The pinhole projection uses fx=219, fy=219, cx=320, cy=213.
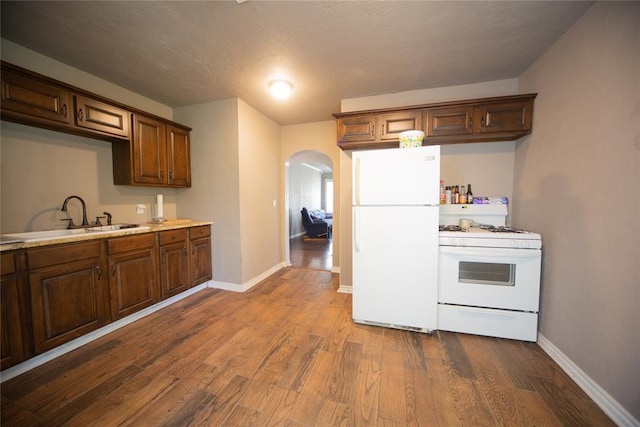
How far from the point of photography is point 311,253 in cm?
521

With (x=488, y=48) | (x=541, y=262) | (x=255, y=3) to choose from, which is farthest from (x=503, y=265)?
(x=255, y=3)

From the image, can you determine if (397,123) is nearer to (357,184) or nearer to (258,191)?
(357,184)

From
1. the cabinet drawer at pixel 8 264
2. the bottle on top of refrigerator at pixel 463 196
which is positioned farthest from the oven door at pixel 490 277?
the cabinet drawer at pixel 8 264

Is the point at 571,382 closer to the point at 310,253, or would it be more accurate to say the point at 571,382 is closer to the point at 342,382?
the point at 342,382

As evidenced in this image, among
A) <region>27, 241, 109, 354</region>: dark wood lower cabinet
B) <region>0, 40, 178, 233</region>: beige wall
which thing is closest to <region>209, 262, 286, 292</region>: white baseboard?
<region>27, 241, 109, 354</region>: dark wood lower cabinet

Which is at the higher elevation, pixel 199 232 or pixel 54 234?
pixel 54 234

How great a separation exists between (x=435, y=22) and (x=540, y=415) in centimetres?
266

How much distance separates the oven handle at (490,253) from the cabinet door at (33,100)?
3615mm

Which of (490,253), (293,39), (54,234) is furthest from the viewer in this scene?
(54,234)

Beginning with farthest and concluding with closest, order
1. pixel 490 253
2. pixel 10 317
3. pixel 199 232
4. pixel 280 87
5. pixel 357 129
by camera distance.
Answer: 1. pixel 199 232
2. pixel 357 129
3. pixel 280 87
4. pixel 490 253
5. pixel 10 317

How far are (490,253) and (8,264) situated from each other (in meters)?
3.61

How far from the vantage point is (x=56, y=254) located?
1687 millimetres

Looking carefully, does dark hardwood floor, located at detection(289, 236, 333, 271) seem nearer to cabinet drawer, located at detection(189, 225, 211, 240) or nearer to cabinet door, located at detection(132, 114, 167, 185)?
cabinet drawer, located at detection(189, 225, 211, 240)

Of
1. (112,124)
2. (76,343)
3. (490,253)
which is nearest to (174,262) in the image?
(76,343)
